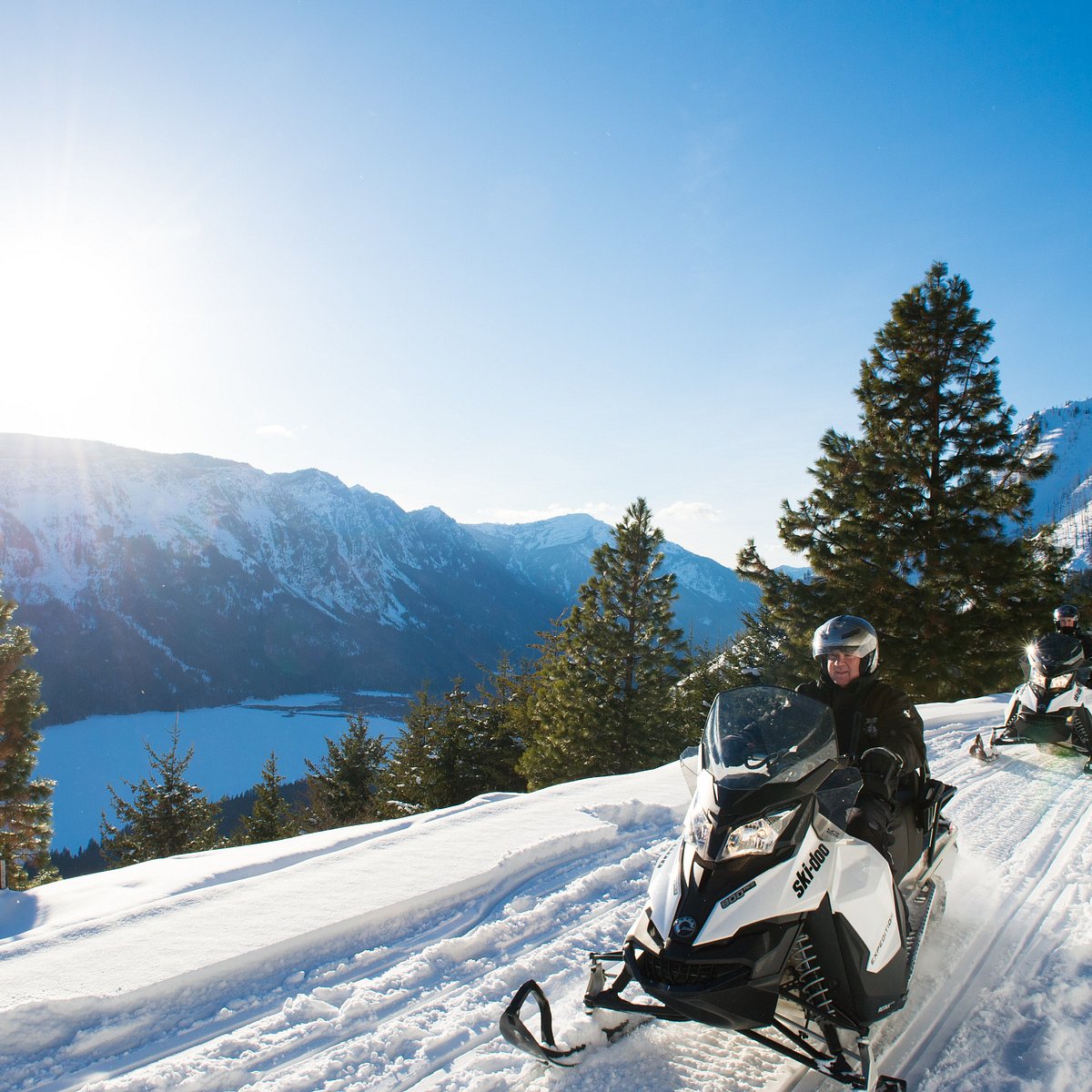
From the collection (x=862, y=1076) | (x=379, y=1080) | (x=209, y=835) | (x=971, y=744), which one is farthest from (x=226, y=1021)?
(x=209, y=835)

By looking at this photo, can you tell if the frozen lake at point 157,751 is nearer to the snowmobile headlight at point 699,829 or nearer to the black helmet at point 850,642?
the black helmet at point 850,642

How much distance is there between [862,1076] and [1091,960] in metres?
2.13

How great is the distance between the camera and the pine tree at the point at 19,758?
15.1 m

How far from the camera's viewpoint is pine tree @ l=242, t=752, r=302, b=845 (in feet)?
93.8

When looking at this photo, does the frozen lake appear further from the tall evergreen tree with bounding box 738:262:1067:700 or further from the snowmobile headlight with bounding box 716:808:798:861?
the snowmobile headlight with bounding box 716:808:798:861

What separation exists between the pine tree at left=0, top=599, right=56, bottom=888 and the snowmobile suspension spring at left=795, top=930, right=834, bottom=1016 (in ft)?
58.4

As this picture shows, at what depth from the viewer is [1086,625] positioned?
20375 mm

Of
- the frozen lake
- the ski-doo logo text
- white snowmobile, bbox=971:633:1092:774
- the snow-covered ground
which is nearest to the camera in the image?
the ski-doo logo text

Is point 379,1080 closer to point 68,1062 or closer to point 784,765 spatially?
point 68,1062

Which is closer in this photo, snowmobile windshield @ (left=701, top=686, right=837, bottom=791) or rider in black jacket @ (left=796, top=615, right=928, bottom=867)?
snowmobile windshield @ (left=701, top=686, right=837, bottom=791)

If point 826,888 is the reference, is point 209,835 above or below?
below

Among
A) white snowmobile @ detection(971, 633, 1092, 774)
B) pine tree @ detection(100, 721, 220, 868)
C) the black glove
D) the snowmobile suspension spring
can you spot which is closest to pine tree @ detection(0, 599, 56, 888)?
pine tree @ detection(100, 721, 220, 868)

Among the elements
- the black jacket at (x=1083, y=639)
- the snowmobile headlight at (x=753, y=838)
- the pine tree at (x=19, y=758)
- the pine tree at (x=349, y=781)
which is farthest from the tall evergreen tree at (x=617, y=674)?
the snowmobile headlight at (x=753, y=838)

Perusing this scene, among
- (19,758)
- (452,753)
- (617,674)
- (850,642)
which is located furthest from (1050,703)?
(19,758)
